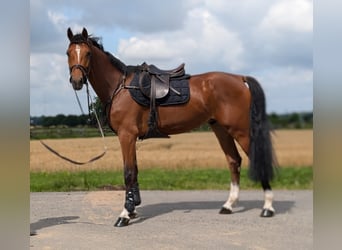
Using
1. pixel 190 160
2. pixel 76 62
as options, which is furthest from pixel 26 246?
pixel 190 160

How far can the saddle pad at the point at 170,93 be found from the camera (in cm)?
576

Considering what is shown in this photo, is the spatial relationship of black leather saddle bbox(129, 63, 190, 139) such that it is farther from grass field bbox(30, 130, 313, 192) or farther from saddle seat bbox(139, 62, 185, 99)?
grass field bbox(30, 130, 313, 192)

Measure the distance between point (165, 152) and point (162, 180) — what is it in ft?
3.55

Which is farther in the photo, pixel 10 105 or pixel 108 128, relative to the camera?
pixel 108 128

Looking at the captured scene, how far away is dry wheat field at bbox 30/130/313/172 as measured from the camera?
7.43 metres

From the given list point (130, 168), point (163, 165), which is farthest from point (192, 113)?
point (163, 165)

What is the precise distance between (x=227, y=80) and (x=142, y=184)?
3.78 m

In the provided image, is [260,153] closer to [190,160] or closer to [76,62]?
[76,62]

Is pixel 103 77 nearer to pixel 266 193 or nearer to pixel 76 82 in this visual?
pixel 76 82

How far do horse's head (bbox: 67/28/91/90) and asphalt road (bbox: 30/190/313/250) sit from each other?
1.75 meters

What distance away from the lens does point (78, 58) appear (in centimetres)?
509

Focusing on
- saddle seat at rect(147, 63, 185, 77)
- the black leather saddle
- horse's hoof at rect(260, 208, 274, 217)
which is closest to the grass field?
horse's hoof at rect(260, 208, 274, 217)

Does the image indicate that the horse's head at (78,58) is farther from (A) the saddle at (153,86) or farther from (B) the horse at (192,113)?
(A) the saddle at (153,86)

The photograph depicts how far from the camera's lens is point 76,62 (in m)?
5.07
